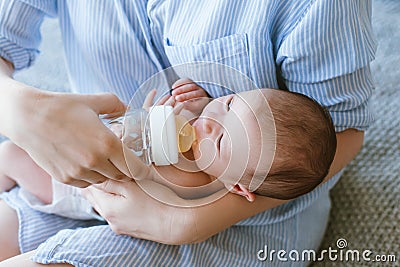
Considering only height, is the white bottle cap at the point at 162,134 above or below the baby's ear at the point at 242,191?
above

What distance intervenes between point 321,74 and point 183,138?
0.77 ft

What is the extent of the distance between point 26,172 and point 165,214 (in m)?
0.29

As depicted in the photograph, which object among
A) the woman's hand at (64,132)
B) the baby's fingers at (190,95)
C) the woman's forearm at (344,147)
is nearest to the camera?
the woman's hand at (64,132)

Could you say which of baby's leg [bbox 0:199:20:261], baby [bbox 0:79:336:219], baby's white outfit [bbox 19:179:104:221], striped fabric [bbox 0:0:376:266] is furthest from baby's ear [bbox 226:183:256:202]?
baby's leg [bbox 0:199:20:261]

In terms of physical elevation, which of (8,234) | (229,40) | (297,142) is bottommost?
(8,234)

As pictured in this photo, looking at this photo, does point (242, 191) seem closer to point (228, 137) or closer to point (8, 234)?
point (228, 137)

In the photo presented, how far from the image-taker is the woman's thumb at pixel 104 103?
0.79m

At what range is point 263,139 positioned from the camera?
2.65ft

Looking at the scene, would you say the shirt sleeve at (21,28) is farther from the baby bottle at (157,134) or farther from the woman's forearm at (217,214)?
the woman's forearm at (217,214)

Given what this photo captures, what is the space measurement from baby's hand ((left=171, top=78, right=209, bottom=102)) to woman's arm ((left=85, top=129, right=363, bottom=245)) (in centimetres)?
14

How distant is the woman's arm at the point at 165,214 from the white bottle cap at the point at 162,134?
88 mm

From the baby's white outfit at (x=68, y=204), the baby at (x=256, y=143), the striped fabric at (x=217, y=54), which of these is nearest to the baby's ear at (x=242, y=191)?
the baby at (x=256, y=143)

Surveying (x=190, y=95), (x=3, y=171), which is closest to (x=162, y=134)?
(x=190, y=95)

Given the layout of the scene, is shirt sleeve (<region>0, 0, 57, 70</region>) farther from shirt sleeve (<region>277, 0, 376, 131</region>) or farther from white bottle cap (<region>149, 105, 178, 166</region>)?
shirt sleeve (<region>277, 0, 376, 131</region>)
